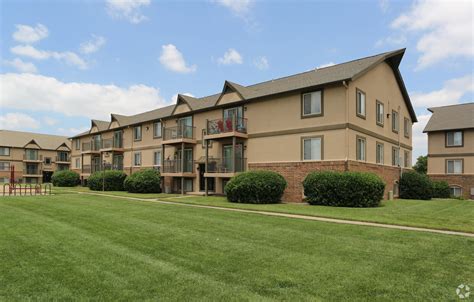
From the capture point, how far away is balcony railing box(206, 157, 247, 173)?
78.2 ft

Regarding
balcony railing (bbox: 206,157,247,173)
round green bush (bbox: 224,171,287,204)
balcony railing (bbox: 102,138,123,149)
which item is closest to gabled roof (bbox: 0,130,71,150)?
balcony railing (bbox: 102,138,123,149)

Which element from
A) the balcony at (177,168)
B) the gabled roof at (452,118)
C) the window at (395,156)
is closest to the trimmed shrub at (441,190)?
the gabled roof at (452,118)

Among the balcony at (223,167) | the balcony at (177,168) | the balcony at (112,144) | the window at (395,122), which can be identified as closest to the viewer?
the balcony at (223,167)

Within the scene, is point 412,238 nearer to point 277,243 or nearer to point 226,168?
point 277,243

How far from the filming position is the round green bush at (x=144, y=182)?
91.8ft

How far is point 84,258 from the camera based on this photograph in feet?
22.3

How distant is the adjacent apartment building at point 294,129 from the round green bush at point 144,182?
3.19 ft

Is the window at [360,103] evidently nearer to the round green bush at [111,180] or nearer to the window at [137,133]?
the round green bush at [111,180]

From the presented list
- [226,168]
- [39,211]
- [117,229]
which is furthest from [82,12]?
[226,168]

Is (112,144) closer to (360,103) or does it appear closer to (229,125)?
(229,125)

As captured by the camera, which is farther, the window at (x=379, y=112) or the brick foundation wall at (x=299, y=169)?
the window at (x=379, y=112)

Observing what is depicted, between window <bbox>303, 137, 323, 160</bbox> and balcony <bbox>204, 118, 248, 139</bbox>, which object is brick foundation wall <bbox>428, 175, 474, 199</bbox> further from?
balcony <bbox>204, 118, 248, 139</bbox>

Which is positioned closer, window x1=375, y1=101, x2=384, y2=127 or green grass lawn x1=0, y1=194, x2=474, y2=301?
green grass lawn x1=0, y1=194, x2=474, y2=301

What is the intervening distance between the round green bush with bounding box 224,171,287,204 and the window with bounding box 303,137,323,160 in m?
2.21
